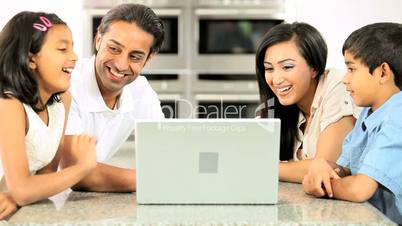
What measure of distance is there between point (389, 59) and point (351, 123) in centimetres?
29

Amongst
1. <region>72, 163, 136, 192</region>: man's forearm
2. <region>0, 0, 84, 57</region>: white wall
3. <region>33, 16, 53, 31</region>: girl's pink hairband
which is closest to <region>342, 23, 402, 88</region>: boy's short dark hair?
<region>72, 163, 136, 192</region>: man's forearm

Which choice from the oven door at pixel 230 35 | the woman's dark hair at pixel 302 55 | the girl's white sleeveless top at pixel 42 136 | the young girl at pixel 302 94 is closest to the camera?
the girl's white sleeveless top at pixel 42 136

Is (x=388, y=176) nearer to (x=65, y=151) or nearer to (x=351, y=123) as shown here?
(x=351, y=123)

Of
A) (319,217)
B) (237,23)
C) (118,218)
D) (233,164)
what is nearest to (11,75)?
(118,218)

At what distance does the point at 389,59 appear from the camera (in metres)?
1.81

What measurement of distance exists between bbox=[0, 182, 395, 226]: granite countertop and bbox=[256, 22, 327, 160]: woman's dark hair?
605 millimetres

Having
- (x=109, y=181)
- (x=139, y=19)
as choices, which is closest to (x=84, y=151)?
(x=109, y=181)

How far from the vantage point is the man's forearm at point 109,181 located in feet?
5.52

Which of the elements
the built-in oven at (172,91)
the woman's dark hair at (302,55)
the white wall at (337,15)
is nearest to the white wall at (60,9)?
the white wall at (337,15)

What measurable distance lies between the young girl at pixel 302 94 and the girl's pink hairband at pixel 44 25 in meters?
0.77

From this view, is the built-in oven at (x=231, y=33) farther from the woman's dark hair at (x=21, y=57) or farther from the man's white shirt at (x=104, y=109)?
the woman's dark hair at (x=21, y=57)

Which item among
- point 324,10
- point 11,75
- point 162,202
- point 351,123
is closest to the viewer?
point 162,202

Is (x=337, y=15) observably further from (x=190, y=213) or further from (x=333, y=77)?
(x=190, y=213)

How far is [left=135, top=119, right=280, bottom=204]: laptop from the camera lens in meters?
1.47
